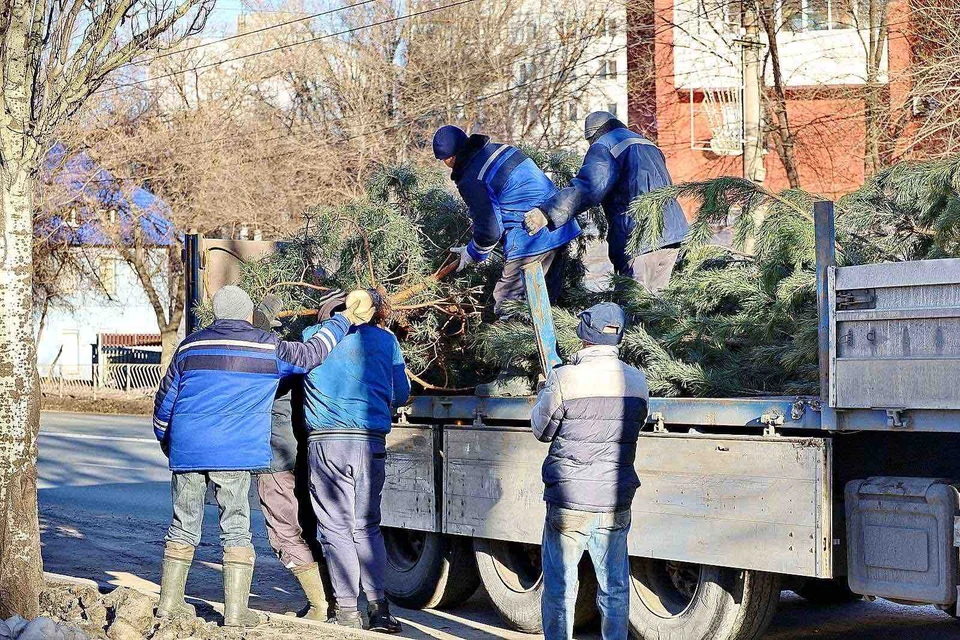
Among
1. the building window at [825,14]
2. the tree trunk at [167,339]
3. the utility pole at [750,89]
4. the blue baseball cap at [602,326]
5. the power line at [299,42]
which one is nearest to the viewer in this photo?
the blue baseball cap at [602,326]

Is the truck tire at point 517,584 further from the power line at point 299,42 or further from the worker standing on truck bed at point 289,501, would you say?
the power line at point 299,42

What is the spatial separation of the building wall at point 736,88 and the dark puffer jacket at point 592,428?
13.3 meters

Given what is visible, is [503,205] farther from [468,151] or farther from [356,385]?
[356,385]

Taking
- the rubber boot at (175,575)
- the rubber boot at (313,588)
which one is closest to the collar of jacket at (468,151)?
the rubber boot at (313,588)

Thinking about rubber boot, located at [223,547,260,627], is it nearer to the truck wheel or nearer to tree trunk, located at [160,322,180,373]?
the truck wheel

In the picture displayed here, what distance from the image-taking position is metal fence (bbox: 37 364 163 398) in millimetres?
32531

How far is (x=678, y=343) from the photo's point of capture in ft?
23.5

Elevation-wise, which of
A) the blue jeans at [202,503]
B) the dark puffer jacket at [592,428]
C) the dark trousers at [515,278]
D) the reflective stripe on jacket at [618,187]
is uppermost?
the reflective stripe on jacket at [618,187]

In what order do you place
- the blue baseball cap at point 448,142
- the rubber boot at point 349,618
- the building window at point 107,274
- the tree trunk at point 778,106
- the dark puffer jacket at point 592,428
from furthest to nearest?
the building window at point 107,274 < the tree trunk at point 778,106 < the blue baseball cap at point 448,142 < the rubber boot at point 349,618 < the dark puffer jacket at point 592,428

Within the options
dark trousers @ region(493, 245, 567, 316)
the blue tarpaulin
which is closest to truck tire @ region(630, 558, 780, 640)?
dark trousers @ region(493, 245, 567, 316)

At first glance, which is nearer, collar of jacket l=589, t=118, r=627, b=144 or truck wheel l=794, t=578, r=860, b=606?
truck wheel l=794, t=578, r=860, b=606

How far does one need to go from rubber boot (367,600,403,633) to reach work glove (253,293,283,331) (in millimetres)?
2054

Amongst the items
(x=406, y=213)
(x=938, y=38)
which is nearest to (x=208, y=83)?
(x=938, y=38)

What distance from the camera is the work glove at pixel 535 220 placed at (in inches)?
306
